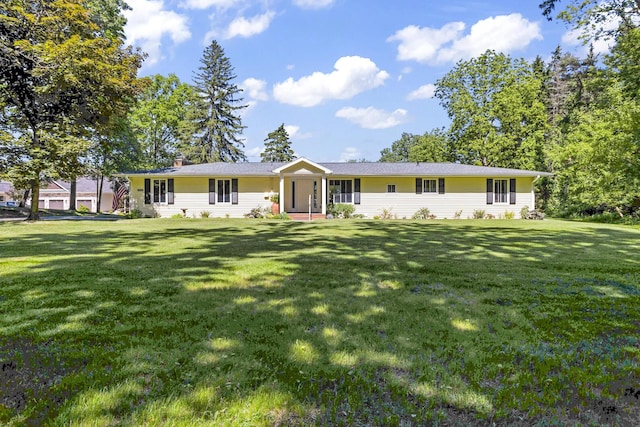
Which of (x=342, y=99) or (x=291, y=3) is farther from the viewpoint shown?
(x=342, y=99)

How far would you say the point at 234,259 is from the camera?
7016 millimetres

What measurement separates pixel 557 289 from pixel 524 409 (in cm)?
343

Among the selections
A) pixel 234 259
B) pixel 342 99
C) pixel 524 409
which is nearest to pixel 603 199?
pixel 342 99

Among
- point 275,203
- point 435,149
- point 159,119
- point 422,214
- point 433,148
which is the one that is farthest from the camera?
point 433,148

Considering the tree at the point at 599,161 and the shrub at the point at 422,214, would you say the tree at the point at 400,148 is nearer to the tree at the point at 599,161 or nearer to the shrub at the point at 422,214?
the tree at the point at 599,161

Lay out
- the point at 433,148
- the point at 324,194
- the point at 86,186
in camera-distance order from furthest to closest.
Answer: the point at 86,186, the point at 433,148, the point at 324,194

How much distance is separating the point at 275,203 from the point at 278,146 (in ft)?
95.7

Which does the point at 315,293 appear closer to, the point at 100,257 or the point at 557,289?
the point at 557,289

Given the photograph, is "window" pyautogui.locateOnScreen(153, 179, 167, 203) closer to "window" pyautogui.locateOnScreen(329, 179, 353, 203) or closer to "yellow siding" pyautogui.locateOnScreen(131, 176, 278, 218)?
"yellow siding" pyautogui.locateOnScreen(131, 176, 278, 218)

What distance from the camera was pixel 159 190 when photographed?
2202cm

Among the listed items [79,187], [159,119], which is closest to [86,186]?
[79,187]

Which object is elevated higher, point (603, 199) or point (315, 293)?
point (603, 199)

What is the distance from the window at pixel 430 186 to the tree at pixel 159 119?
2449 cm

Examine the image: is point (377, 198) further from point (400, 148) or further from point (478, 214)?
point (400, 148)
